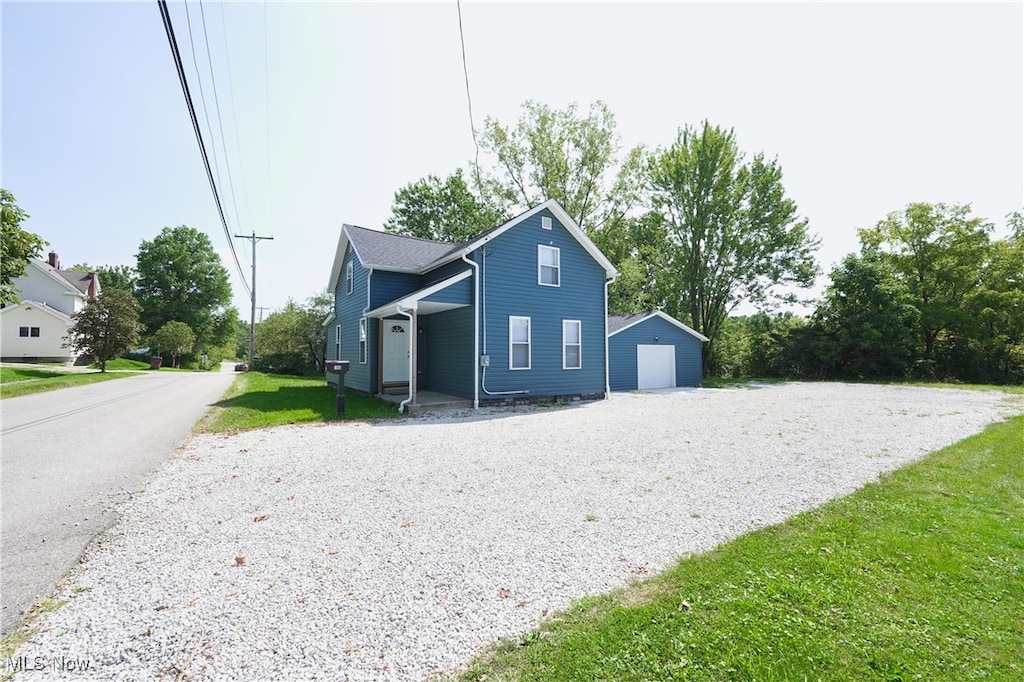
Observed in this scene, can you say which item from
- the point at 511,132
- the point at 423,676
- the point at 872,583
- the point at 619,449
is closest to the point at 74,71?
the point at 423,676

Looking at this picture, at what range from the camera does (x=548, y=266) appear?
44.4 ft

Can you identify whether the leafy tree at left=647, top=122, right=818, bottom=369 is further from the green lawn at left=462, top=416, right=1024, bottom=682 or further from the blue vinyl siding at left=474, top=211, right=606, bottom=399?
the green lawn at left=462, top=416, right=1024, bottom=682

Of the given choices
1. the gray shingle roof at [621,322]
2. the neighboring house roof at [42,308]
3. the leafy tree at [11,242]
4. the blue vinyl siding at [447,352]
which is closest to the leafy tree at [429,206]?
the gray shingle roof at [621,322]

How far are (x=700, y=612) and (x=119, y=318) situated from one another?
31.1 m

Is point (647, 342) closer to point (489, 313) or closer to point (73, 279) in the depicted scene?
point (489, 313)

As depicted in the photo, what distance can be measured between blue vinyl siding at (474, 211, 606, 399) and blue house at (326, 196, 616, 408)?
32mm

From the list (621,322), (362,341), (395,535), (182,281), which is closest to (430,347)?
(362,341)

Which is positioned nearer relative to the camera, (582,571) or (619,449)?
(582,571)

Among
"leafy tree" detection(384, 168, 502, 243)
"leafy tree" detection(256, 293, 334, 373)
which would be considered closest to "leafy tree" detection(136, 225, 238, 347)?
"leafy tree" detection(256, 293, 334, 373)

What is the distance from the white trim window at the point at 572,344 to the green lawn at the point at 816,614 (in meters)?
9.78

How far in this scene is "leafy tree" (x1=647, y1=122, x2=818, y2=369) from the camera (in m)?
25.1

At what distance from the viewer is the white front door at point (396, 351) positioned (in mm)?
14039

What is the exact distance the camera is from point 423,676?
7.10 feet

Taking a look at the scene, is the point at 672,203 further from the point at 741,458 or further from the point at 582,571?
the point at 582,571
